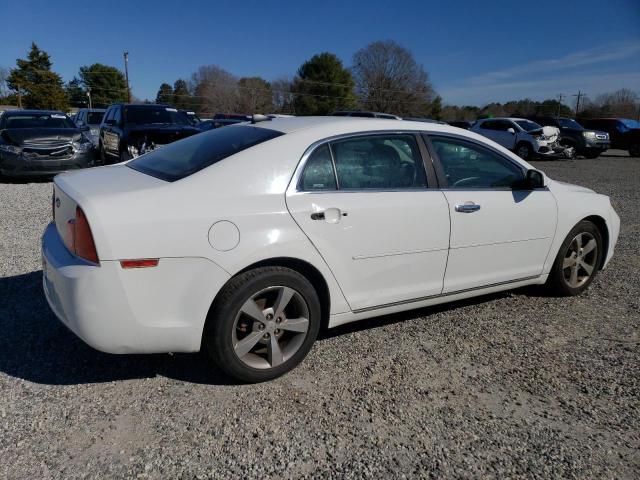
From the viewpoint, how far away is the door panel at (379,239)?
115 inches

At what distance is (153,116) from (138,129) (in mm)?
1201

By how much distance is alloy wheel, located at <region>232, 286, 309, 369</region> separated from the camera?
278cm

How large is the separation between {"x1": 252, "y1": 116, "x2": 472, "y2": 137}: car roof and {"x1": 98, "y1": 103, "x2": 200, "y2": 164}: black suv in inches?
289

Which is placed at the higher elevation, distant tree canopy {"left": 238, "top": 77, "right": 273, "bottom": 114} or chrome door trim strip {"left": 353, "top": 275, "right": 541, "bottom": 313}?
distant tree canopy {"left": 238, "top": 77, "right": 273, "bottom": 114}

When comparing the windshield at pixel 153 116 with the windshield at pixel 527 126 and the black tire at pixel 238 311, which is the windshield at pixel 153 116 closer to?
the black tire at pixel 238 311

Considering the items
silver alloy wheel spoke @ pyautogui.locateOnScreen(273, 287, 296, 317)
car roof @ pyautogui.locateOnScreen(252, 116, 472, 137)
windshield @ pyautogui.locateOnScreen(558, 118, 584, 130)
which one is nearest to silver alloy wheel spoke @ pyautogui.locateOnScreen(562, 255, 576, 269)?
car roof @ pyautogui.locateOnScreen(252, 116, 472, 137)

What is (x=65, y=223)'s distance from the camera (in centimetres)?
275

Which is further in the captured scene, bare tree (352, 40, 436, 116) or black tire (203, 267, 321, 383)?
bare tree (352, 40, 436, 116)

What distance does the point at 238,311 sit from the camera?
2.70 meters

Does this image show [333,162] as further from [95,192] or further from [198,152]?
[95,192]

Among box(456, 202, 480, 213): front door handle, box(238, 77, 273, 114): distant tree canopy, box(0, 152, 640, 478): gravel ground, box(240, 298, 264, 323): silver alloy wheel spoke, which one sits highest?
box(238, 77, 273, 114): distant tree canopy

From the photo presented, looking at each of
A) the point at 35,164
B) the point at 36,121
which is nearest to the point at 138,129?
the point at 35,164

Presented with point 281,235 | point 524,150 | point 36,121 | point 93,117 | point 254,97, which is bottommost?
point 524,150

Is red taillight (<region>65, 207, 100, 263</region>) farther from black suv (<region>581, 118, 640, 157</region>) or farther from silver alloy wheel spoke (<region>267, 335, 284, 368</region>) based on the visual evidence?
black suv (<region>581, 118, 640, 157</region>)
